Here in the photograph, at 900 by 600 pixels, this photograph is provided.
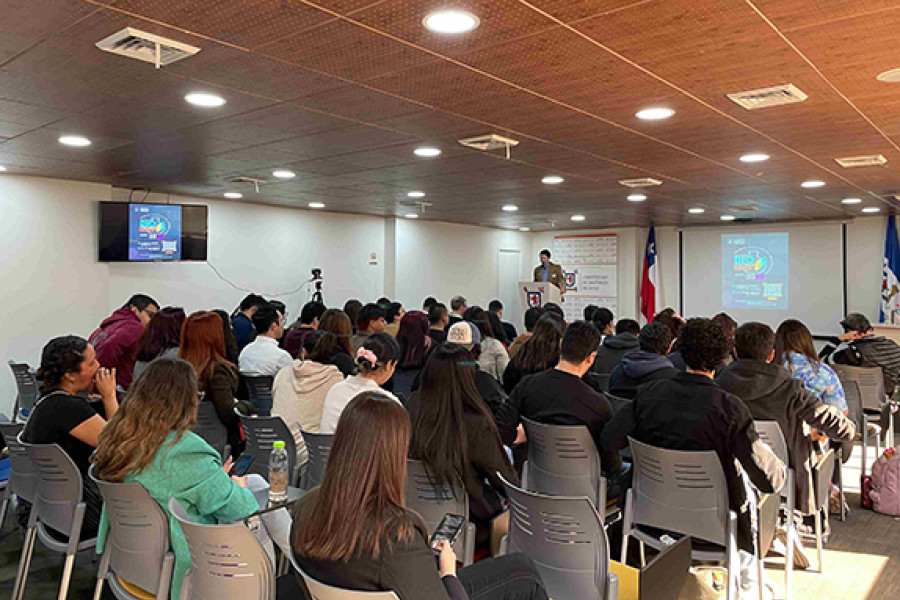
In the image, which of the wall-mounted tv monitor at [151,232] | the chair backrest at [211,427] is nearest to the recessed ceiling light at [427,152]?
the chair backrest at [211,427]

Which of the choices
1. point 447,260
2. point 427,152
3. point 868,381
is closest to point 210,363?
point 427,152

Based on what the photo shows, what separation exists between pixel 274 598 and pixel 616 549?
2576 mm

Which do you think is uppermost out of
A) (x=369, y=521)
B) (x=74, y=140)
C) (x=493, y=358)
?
(x=74, y=140)

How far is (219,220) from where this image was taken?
9.54m

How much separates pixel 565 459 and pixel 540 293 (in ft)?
29.2

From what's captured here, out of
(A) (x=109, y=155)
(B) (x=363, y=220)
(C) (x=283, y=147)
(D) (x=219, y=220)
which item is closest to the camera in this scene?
(C) (x=283, y=147)

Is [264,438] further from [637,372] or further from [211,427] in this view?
[637,372]

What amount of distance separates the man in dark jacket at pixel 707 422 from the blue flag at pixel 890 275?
1037cm

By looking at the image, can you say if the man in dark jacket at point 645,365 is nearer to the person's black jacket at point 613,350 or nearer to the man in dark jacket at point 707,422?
the person's black jacket at point 613,350

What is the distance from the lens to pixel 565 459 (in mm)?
3424

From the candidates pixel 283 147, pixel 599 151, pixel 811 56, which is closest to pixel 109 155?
pixel 283 147

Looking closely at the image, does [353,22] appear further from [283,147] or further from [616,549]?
[616,549]

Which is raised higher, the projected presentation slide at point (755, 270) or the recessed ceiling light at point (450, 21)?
the recessed ceiling light at point (450, 21)

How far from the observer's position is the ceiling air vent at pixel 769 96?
148 inches
